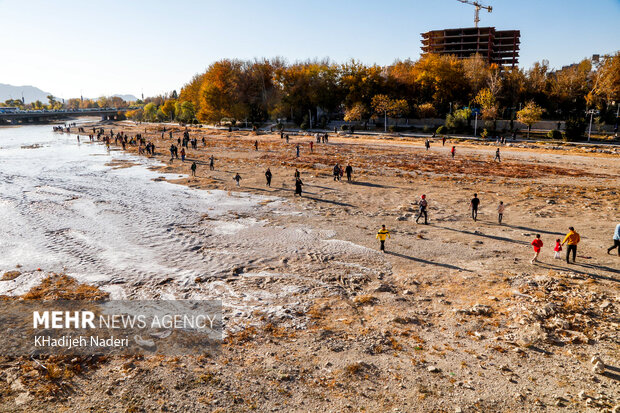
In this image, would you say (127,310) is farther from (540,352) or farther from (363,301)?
(540,352)

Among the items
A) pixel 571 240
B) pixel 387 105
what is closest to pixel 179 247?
pixel 571 240

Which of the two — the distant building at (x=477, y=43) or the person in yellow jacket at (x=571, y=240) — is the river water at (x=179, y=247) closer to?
the person in yellow jacket at (x=571, y=240)

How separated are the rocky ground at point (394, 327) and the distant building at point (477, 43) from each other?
103272 millimetres

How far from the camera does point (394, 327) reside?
10750 millimetres

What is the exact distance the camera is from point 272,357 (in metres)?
9.59

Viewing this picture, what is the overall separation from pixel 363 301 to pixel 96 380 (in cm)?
771

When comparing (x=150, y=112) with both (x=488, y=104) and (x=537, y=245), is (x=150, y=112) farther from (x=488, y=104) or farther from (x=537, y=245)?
(x=537, y=245)

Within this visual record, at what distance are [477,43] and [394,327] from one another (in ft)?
391

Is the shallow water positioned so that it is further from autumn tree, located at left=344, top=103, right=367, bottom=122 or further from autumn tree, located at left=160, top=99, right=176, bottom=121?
autumn tree, located at left=160, top=99, right=176, bottom=121

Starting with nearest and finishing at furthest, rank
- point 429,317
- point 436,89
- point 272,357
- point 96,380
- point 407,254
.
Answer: point 96,380, point 272,357, point 429,317, point 407,254, point 436,89

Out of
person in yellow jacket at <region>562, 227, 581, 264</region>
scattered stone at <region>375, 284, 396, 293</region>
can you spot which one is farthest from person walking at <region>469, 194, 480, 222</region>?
scattered stone at <region>375, 284, 396, 293</region>

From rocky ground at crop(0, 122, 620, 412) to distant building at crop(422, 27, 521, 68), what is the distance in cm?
10327

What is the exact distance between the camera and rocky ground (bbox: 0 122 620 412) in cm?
816

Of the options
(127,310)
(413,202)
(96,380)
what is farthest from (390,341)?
(413,202)
